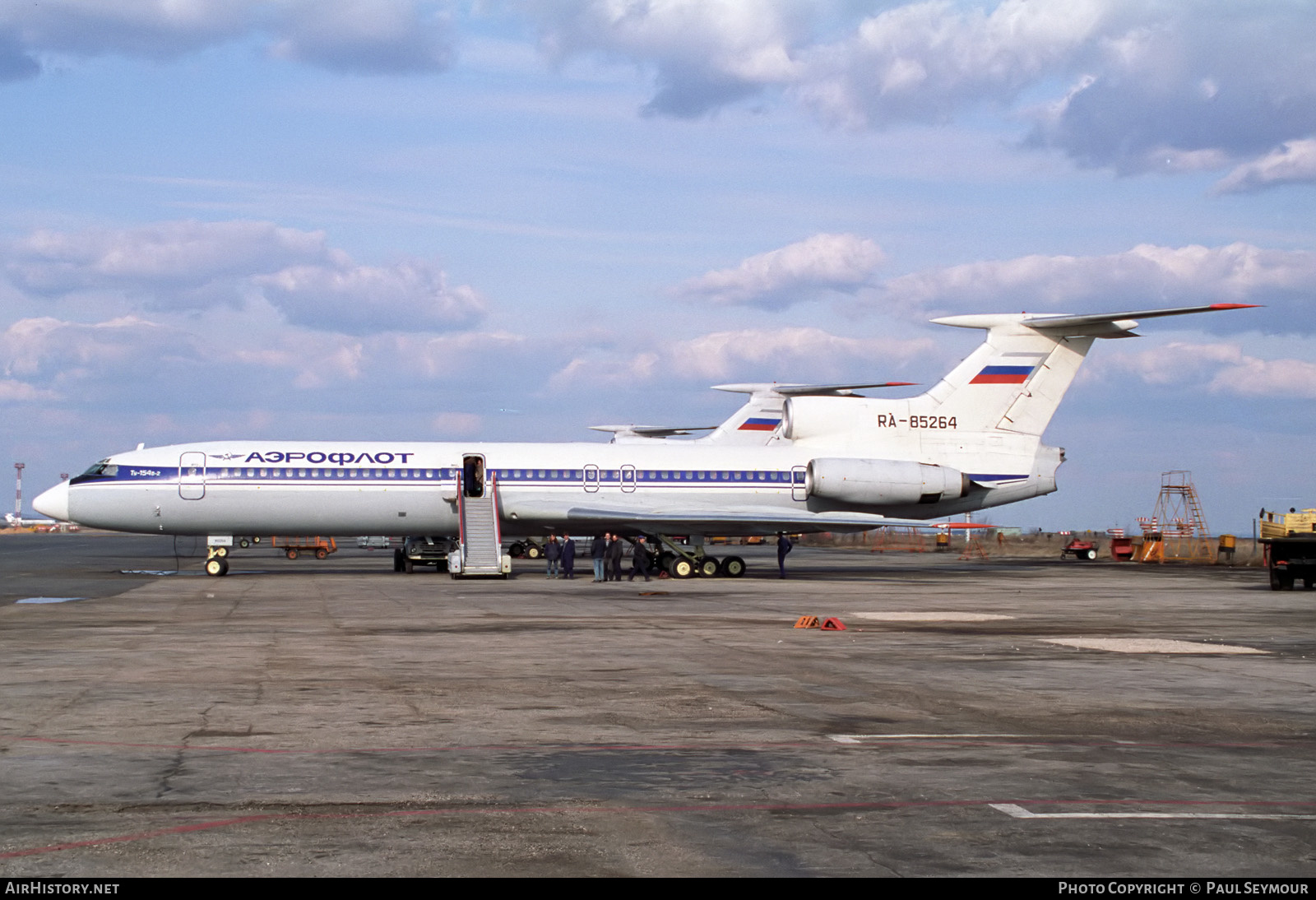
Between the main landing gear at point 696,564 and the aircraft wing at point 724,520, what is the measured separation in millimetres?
1159

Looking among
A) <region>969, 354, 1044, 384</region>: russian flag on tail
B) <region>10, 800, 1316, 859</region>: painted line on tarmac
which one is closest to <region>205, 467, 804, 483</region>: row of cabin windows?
<region>969, 354, 1044, 384</region>: russian flag on tail

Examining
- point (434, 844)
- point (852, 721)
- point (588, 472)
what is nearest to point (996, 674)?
point (852, 721)

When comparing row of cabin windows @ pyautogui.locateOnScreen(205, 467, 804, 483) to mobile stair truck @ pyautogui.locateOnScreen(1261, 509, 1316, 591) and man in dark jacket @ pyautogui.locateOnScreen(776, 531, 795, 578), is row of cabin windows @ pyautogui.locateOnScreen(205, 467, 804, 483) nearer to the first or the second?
man in dark jacket @ pyautogui.locateOnScreen(776, 531, 795, 578)

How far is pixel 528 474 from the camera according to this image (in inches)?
1593

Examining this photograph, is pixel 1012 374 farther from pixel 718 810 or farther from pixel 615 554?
pixel 718 810

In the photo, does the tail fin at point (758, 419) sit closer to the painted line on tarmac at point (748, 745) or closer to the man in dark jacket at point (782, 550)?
the man in dark jacket at point (782, 550)

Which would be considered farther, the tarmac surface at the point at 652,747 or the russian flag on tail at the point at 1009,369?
the russian flag on tail at the point at 1009,369

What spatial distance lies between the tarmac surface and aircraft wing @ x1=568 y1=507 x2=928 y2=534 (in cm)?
1669

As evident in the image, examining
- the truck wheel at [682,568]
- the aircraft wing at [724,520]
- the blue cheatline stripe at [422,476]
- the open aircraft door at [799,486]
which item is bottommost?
the truck wheel at [682,568]

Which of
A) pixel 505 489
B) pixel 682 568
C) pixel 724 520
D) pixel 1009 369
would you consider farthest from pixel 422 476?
pixel 1009 369

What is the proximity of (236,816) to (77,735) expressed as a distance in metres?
3.53

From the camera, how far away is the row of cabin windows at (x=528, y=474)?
1528 inches

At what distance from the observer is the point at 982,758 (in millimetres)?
9516

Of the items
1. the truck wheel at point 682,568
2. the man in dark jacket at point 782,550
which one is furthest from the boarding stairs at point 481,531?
the man in dark jacket at point 782,550
